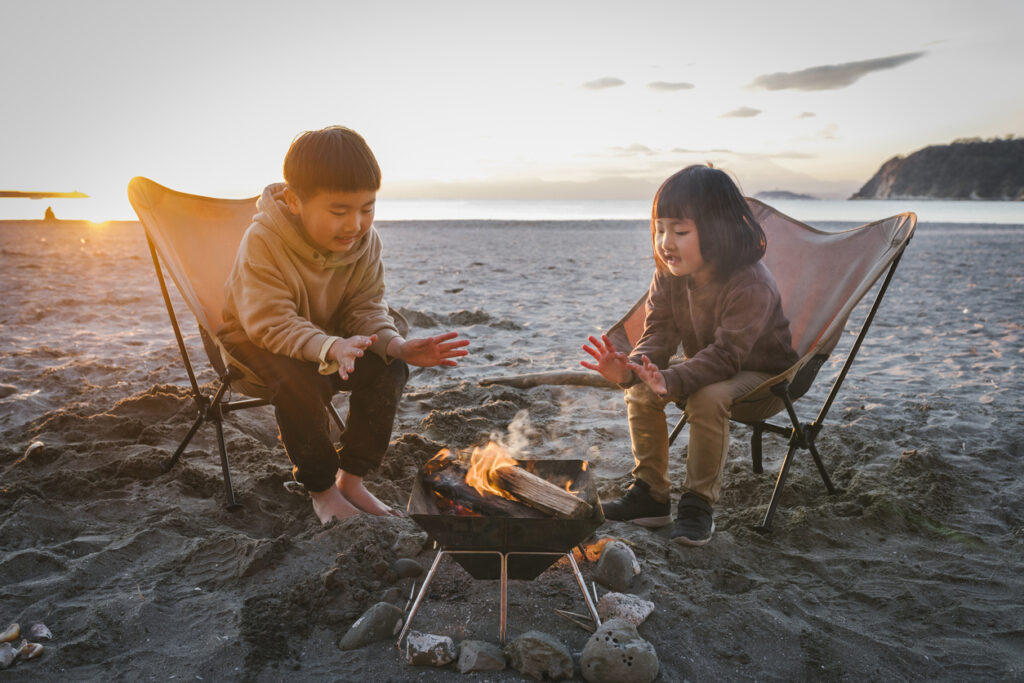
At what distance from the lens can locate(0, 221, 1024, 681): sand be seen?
1812 mm

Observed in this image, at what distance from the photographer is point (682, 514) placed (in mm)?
2480

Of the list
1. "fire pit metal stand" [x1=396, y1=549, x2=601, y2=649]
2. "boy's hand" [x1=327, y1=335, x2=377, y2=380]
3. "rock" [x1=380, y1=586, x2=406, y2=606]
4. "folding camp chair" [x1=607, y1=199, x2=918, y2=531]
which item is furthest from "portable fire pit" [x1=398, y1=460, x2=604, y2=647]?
"folding camp chair" [x1=607, y1=199, x2=918, y2=531]

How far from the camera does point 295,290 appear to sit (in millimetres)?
2492

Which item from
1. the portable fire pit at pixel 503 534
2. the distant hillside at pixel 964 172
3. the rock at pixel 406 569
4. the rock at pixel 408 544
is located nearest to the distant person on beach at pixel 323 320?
the rock at pixel 408 544

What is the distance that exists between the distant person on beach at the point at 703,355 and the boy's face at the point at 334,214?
0.99 meters

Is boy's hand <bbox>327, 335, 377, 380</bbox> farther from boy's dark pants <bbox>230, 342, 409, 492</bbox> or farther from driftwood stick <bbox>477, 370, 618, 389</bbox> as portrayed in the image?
driftwood stick <bbox>477, 370, 618, 389</bbox>

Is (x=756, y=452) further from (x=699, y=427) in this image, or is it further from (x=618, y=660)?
(x=618, y=660)

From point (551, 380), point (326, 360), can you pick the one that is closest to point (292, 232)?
point (326, 360)

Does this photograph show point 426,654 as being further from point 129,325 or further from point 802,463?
point 129,325

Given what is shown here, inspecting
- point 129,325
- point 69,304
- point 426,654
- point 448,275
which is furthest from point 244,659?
point 448,275

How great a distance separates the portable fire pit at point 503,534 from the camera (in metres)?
1.75

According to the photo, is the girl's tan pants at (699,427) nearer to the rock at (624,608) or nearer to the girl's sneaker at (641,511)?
the girl's sneaker at (641,511)

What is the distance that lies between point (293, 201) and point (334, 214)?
0.70 ft

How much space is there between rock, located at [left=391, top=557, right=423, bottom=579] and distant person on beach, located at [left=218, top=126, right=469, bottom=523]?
45 cm
